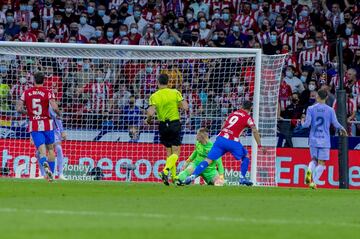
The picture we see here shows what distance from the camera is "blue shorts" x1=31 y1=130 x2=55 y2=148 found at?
2242 cm

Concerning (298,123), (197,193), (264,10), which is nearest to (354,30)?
(264,10)

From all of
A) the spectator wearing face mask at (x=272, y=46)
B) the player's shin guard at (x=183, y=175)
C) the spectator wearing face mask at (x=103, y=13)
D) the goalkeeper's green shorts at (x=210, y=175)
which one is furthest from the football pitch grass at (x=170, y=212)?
the spectator wearing face mask at (x=103, y=13)

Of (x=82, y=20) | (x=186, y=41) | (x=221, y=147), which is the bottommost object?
(x=221, y=147)

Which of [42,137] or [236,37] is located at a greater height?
[236,37]

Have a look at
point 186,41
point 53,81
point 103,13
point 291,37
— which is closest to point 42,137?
point 53,81

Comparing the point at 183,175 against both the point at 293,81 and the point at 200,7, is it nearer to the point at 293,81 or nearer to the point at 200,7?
the point at 293,81

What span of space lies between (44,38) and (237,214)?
1929cm

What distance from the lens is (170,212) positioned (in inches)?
549

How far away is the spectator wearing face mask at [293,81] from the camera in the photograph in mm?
29141

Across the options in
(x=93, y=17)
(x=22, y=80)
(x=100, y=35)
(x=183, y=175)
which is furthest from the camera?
(x=93, y=17)

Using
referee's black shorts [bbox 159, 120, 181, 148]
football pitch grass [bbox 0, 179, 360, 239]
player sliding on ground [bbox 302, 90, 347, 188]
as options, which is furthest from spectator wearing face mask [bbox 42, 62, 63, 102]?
football pitch grass [bbox 0, 179, 360, 239]

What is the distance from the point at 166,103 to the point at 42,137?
2520mm

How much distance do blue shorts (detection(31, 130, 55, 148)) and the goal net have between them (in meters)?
3.16

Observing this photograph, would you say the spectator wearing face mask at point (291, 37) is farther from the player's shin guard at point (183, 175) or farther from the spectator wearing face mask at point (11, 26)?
the player's shin guard at point (183, 175)
